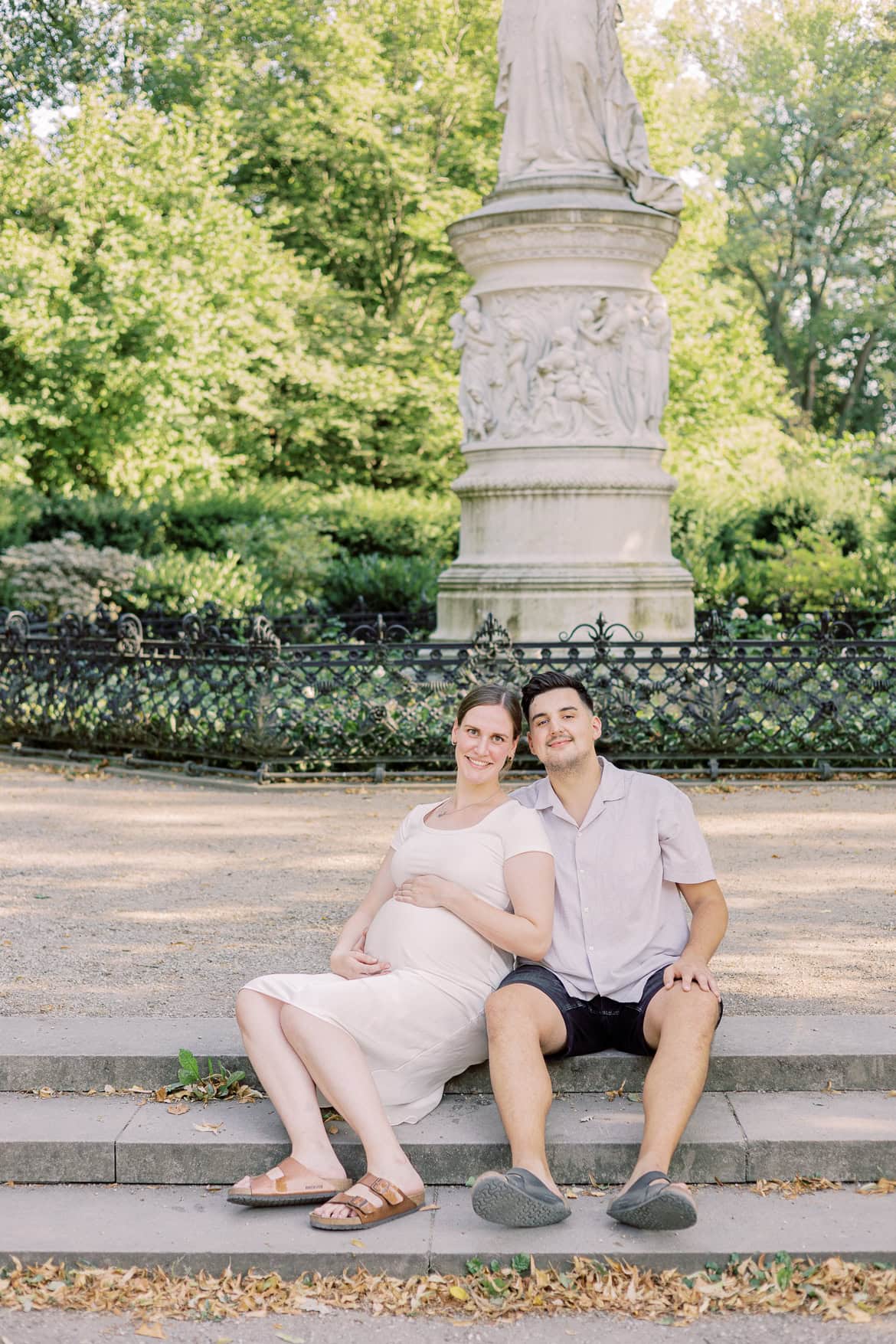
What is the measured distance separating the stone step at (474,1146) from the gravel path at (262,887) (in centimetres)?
78

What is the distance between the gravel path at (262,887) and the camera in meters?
5.41

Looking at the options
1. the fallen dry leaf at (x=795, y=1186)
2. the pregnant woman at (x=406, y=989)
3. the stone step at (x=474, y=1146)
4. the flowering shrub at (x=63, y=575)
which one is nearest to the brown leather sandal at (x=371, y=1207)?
the pregnant woman at (x=406, y=989)

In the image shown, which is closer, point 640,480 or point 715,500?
point 640,480

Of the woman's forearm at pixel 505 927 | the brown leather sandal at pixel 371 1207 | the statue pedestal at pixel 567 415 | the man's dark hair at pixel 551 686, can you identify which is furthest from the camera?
the statue pedestal at pixel 567 415

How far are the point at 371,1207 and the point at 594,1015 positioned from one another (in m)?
0.90

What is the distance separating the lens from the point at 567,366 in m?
12.9

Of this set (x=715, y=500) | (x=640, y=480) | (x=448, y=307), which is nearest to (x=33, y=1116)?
(x=640, y=480)

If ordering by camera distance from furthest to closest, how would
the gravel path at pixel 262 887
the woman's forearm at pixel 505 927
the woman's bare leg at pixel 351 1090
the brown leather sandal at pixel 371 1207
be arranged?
1. the gravel path at pixel 262 887
2. the woman's forearm at pixel 505 927
3. the woman's bare leg at pixel 351 1090
4. the brown leather sandal at pixel 371 1207

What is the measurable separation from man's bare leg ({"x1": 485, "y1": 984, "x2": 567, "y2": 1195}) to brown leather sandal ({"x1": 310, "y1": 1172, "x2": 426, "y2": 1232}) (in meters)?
0.29

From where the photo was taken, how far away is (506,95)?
1342cm

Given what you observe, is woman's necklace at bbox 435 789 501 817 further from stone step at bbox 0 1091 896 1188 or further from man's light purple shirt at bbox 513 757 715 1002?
stone step at bbox 0 1091 896 1188

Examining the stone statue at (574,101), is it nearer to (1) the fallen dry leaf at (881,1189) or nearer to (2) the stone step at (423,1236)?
(1) the fallen dry leaf at (881,1189)

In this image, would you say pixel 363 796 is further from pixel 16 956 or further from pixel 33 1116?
pixel 33 1116

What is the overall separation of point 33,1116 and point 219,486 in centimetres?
2087
